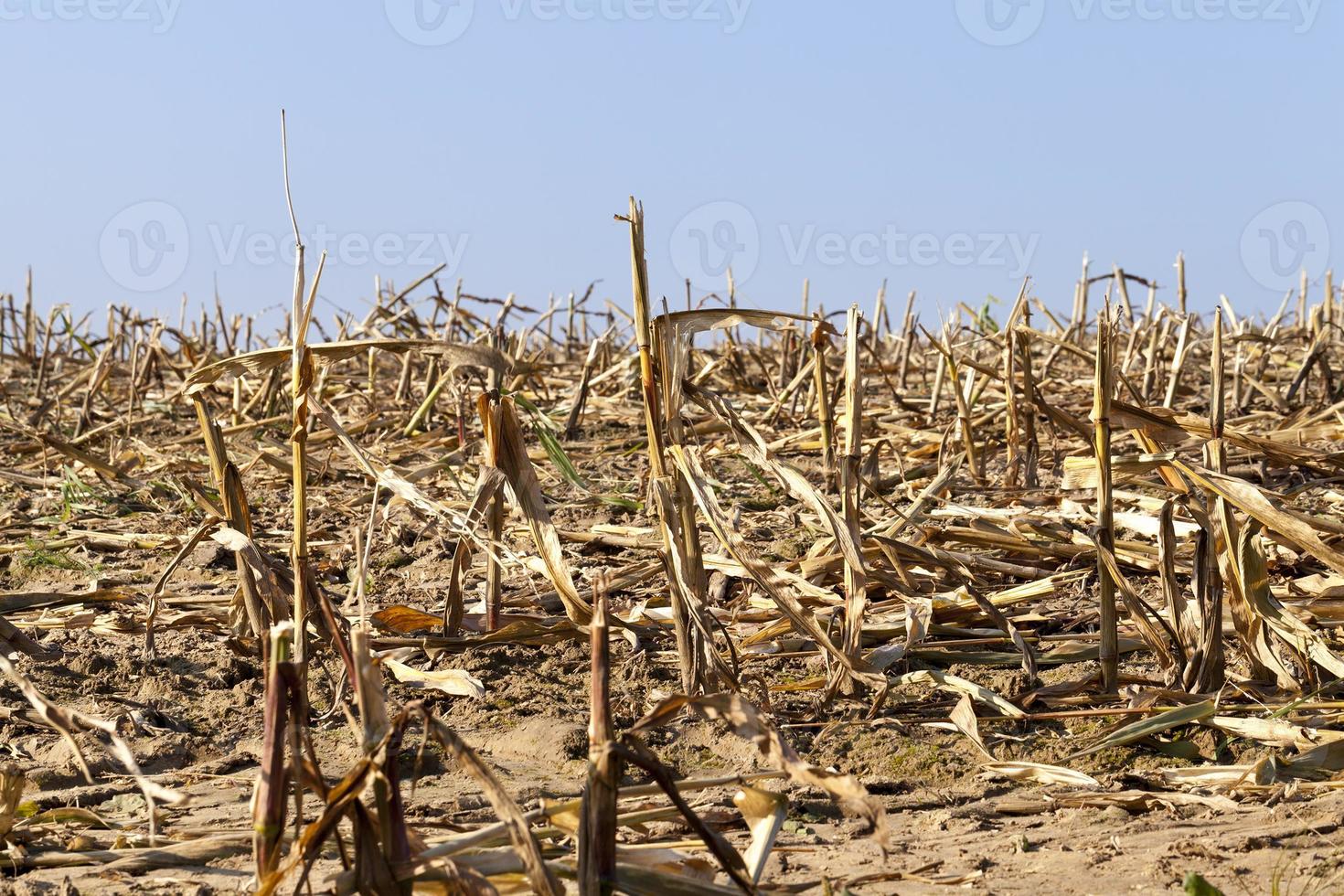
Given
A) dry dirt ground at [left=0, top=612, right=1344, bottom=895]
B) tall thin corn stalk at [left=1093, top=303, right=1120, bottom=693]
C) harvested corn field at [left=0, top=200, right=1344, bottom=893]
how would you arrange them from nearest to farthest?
harvested corn field at [left=0, top=200, right=1344, bottom=893], dry dirt ground at [left=0, top=612, right=1344, bottom=895], tall thin corn stalk at [left=1093, top=303, right=1120, bottom=693]

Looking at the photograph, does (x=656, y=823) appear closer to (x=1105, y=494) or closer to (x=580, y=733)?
(x=580, y=733)

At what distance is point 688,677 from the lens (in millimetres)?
2090

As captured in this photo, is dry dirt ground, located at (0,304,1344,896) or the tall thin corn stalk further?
the tall thin corn stalk

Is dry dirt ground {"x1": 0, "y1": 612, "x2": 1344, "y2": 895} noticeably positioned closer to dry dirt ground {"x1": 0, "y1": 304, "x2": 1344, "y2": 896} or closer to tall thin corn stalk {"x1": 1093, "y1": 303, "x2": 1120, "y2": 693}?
dry dirt ground {"x1": 0, "y1": 304, "x2": 1344, "y2": 896}

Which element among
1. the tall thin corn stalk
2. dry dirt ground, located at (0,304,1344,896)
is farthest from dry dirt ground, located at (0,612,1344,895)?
the tall thin corn stalk

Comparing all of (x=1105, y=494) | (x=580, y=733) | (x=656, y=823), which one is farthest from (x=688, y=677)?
(x=1105, y=494)

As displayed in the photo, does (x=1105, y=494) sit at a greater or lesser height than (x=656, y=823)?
greater

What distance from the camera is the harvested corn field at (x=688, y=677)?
53.2 inches

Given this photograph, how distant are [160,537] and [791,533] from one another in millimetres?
1737

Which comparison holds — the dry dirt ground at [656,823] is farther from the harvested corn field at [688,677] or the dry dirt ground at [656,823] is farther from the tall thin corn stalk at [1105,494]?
the tall thin corn stalk at [1105,494]

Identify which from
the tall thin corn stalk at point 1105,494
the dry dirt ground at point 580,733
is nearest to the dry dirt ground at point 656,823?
the dry dirt ground at point 580,733

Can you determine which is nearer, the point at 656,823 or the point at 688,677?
the point at 656,823

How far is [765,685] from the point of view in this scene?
7.18ft

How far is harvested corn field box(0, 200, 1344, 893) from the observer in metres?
1.35
